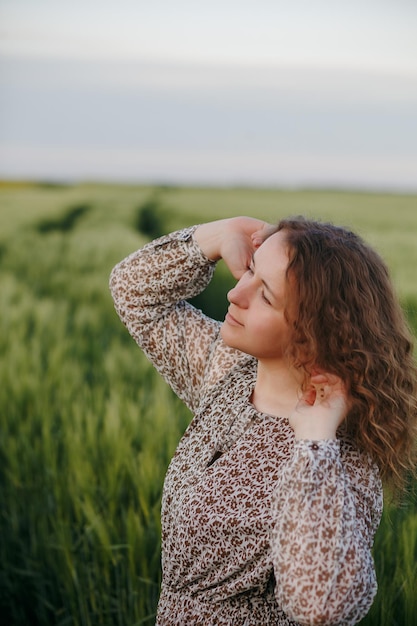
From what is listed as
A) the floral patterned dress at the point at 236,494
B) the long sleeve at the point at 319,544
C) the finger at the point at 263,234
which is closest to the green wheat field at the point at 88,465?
the finger at the point at 263,234

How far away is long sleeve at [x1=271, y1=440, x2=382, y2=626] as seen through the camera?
141 centimetres

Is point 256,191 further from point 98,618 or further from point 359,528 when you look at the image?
point 359,528

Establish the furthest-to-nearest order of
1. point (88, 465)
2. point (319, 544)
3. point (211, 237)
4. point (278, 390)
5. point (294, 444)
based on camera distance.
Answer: point (88, 465)
point (211, 237)
point (278, 390)
point (294, 444)
point (319, 544)

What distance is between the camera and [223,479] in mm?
1627

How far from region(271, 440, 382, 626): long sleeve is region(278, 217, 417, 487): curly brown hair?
0.42 ft

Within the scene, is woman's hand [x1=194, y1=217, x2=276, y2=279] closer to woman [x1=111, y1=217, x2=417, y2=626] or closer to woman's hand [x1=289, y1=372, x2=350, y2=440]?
woman [x1=111, y1=217, x2=417, y2=626]

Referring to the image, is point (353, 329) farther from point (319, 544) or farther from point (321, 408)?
point (319, 544)

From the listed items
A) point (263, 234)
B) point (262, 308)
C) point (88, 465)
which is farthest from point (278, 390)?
point (88, 465)

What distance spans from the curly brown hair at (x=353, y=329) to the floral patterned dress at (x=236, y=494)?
0.21 ft

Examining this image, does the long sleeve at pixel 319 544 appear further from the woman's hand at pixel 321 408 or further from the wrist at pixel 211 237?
the wrist at pixel 211 237

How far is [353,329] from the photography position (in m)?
1.58

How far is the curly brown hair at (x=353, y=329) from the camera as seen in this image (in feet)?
5.17

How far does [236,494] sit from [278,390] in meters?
0.20

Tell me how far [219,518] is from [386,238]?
545 cm
